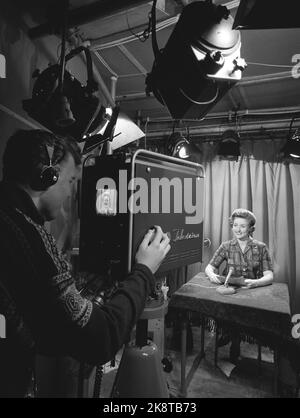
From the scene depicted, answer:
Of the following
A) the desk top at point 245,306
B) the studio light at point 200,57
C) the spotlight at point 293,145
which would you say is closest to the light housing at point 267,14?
the studio light at point 200,57

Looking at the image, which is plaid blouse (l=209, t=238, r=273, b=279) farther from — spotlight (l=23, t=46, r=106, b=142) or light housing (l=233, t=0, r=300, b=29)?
light housing (l=233, t=0, r=300, b=29)

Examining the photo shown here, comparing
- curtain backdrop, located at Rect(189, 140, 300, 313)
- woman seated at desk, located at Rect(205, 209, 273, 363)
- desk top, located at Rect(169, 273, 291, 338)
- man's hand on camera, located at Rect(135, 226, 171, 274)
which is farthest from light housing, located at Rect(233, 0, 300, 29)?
curtain backdrop, located at Rect(189, 140, 300, 313)

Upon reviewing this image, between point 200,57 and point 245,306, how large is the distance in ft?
5.19

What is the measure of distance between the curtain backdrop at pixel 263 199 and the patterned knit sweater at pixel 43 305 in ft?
10.7

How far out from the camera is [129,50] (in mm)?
2355

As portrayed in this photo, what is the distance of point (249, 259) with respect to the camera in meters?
2.96

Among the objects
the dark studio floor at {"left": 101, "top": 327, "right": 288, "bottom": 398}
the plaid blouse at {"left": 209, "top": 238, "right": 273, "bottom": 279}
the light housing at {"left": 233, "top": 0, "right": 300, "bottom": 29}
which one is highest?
the light housing at {"left": 233, "top": 0, "right": 300, "bottom": 29}

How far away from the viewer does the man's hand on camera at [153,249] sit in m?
0.93

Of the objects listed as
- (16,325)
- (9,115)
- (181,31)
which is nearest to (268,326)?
(16,325)

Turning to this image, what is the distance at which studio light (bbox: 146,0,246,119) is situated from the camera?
109 cm

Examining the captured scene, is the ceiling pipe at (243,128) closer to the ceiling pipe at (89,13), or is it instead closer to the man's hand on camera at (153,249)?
the ceiling pipe at (89,13)

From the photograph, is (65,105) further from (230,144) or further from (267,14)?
(230,144)

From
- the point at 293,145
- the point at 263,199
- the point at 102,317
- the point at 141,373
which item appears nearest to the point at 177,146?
the point at 293,145

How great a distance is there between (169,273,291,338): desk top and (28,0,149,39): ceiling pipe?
1888 millimetres
